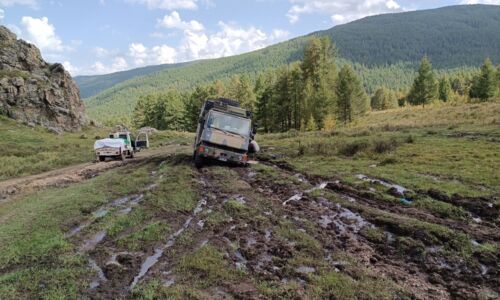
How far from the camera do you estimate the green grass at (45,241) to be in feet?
23.2

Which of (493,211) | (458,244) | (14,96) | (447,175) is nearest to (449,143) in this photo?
(447,175)

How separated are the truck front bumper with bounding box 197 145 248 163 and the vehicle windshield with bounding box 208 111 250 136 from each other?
1.40m

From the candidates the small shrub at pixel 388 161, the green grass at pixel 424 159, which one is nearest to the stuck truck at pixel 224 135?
the green grass at pixel 424 159

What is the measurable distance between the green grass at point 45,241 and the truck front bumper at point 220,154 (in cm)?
552

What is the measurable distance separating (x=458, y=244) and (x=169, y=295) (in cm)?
733

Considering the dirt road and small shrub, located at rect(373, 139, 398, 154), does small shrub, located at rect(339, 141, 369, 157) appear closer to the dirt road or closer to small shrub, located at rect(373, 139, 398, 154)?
small shrub, located at rect(373, 139, 398, 154)

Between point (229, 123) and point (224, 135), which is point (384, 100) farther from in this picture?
point (224, 135)

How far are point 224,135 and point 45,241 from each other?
44.4ft

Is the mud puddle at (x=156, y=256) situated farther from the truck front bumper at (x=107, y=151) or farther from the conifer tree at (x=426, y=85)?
the conifer tree at (x=426, y=85)

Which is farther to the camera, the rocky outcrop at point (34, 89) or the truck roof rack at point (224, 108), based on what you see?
the rocky outcrop at point (34, 89)

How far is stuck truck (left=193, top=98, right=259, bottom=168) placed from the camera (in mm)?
21969

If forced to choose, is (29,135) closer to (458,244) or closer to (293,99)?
(293,99)

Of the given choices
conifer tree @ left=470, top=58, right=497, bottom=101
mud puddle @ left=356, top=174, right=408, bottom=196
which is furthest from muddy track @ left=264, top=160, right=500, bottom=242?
conifer tree @ left=470, top=58, right=497, bottom=101

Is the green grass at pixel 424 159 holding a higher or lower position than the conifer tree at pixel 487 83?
lower
